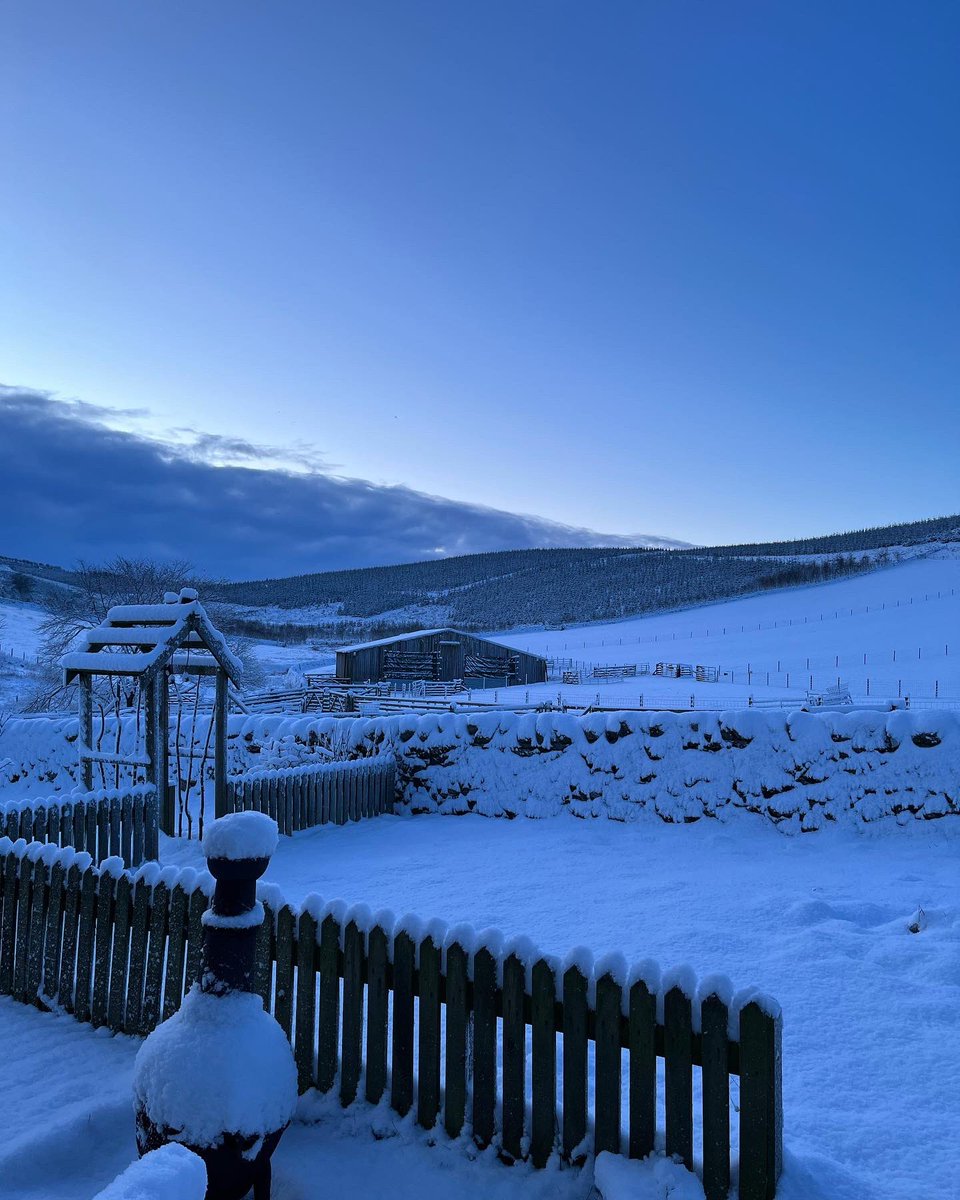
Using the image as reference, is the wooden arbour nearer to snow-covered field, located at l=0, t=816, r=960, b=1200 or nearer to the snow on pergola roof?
the snow on pergola roof

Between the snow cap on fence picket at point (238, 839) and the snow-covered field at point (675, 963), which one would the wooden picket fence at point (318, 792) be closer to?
the snow-covered field at point (675, 963)

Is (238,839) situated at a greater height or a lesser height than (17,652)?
lesser

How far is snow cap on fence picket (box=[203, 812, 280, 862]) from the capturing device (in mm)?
3363

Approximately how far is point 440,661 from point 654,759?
35.3 m

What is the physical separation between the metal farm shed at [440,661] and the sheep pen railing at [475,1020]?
37.9 meters

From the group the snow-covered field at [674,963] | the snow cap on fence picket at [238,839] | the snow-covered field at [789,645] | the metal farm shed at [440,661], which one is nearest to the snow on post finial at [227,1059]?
the snow cap on fence picket at [238,839]

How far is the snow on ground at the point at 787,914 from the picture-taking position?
4.02 metres

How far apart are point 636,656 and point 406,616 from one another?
75.8 meters

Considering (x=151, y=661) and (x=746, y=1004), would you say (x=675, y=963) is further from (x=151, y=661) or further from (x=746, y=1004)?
(x=151, y=661)

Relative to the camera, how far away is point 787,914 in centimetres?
711

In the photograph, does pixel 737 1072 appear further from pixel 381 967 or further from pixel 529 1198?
pixel 381 967

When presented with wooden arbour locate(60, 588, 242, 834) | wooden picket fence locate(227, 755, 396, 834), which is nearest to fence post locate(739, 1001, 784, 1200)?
wooden picket fence locate(227, 755, 396, 834)

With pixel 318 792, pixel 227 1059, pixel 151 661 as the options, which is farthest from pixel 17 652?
pixel 227 1059

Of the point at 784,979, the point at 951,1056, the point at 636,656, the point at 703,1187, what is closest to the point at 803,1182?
the point at 703,1187
